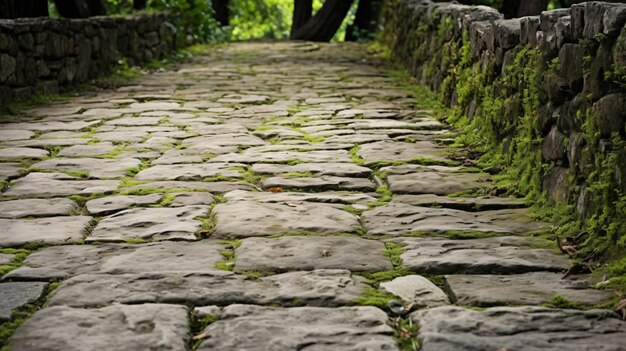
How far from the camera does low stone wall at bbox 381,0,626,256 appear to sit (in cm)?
357

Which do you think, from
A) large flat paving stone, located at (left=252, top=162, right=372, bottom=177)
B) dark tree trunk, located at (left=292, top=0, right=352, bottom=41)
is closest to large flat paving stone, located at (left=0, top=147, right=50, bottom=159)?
large flat paving stone, located at (left=252, top=162, right=372, bottom=177)

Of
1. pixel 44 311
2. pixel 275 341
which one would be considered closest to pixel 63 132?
pixel 44 311

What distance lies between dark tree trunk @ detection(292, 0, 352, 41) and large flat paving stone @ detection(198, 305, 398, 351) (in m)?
16.5

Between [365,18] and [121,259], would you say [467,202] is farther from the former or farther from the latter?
[365,18]

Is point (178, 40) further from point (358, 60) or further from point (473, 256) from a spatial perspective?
point (473, 256)

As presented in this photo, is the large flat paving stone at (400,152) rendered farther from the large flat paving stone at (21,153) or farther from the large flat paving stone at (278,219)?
the large flat paving stone at (21,153)

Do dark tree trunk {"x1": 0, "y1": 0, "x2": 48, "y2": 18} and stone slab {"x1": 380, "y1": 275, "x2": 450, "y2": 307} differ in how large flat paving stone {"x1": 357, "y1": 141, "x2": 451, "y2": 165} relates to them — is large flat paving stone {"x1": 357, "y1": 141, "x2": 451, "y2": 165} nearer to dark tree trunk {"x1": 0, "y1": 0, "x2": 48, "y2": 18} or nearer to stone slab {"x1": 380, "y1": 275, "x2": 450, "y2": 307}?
stone slab {"x1": 380, "y1": 275, "x2": 450, "y2": 307}

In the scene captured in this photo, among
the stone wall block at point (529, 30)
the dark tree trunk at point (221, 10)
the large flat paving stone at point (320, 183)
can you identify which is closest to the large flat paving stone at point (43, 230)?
the large flat paving stone at point (320, 183)

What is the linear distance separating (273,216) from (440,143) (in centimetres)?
228

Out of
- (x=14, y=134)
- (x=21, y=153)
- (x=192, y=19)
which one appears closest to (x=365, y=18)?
(x=192, y=19)

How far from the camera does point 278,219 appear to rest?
4062 millimetres

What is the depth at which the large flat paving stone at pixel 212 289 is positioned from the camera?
9.69ft

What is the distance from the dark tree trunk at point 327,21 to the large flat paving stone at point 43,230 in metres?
15.3

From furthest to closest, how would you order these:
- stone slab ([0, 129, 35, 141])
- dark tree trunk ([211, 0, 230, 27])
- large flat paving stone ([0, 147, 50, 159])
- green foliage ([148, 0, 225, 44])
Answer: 1. dark tree trunk ([211, 0, 230, 27])
2. green foliage ([148, 0, 225, 44])
3. stone slab ([0, 129, 35, 141])
4. large flat paving stone ([0, 147, 50, 159])
